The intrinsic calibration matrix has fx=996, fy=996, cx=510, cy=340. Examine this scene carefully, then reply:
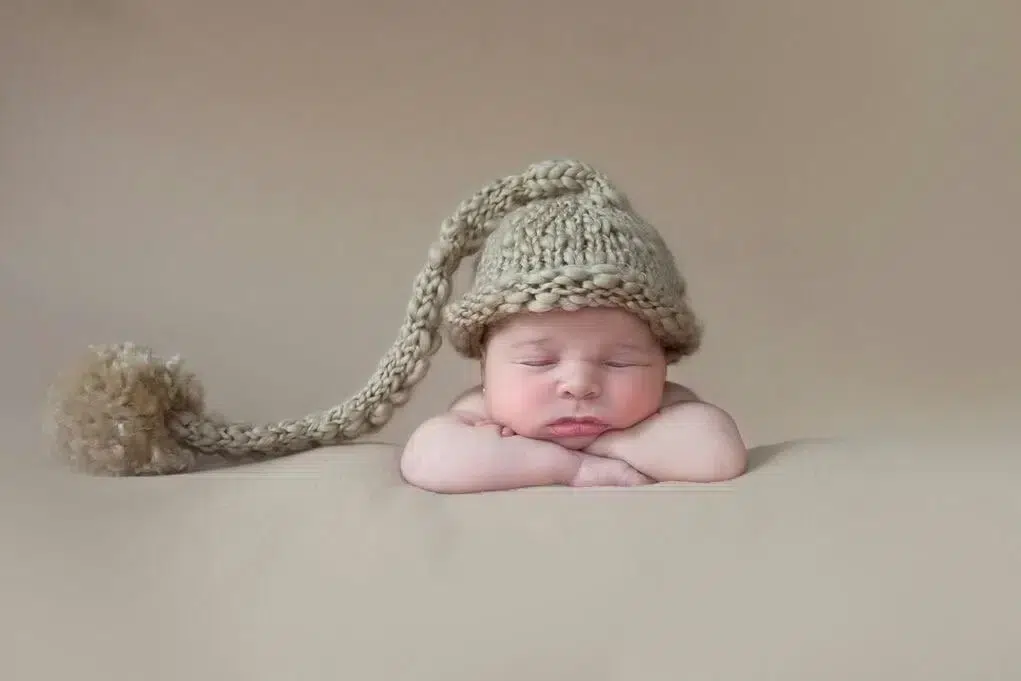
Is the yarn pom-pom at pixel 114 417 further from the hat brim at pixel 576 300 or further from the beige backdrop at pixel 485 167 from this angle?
the beige backdrop at pixel 485 167

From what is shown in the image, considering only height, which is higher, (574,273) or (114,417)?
(574,273)

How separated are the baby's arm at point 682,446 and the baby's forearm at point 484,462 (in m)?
0.05

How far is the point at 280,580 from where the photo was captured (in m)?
0.65

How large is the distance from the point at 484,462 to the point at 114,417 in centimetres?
37

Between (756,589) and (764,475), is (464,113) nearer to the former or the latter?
(764,475)

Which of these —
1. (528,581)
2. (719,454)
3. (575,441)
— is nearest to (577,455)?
(575,441)

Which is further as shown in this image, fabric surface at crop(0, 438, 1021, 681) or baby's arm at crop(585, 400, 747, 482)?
baby's arm at crop(585, 400, 747, 482)

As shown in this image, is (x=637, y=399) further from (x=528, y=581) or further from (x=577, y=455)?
(x=528, y=581)

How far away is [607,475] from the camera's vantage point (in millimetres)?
841

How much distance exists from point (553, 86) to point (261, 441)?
95cm

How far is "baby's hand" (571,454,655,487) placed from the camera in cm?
84

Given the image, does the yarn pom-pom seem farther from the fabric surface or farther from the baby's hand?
the baby's hand

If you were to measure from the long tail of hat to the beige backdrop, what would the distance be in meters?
0.43

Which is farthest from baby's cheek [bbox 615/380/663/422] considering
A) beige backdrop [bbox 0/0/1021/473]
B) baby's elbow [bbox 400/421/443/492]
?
beige backdrop [bbox 0/0/1021/473]
